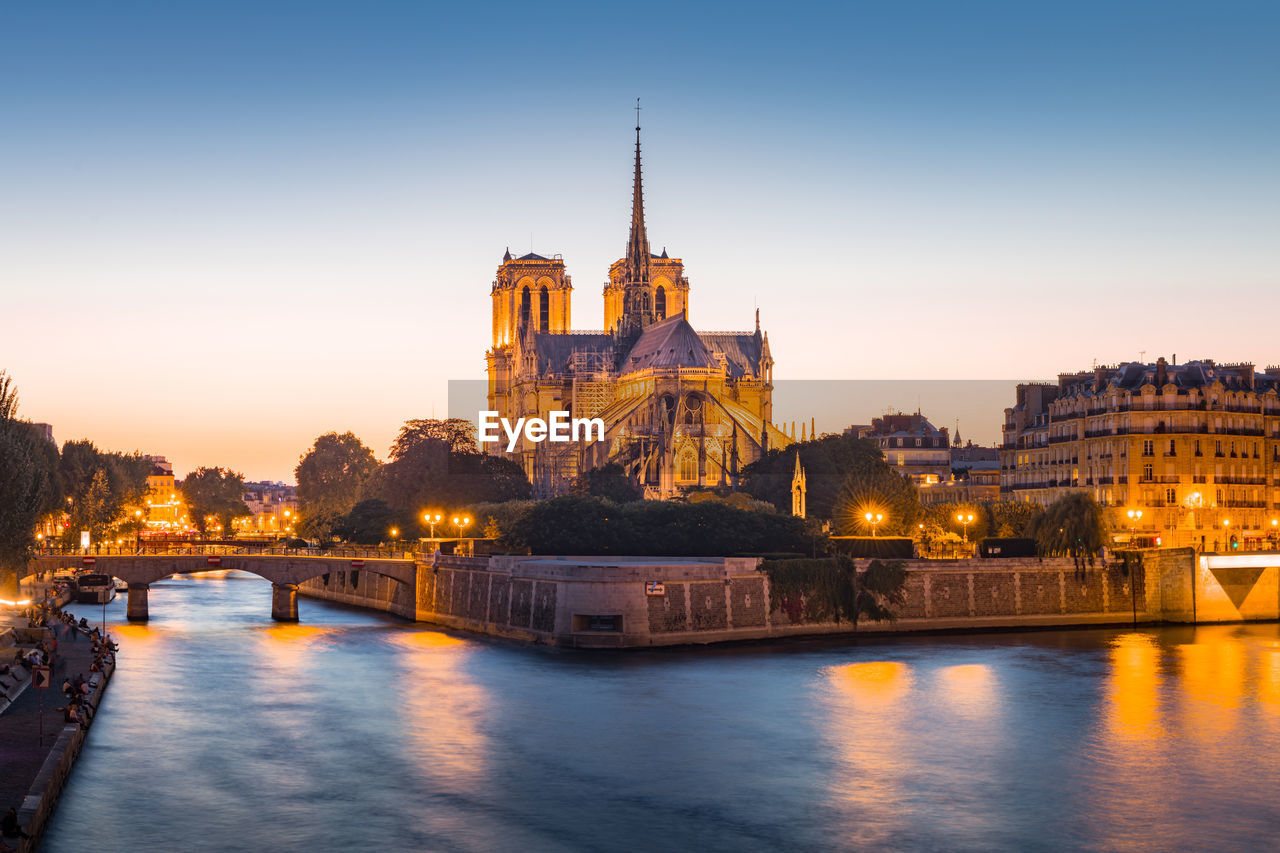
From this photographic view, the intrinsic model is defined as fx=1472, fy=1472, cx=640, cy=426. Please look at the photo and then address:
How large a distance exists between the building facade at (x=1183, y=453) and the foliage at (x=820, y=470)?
48.5 ft

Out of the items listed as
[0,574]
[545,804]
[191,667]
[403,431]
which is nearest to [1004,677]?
[545,804]

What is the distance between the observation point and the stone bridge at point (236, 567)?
6919 centimetres

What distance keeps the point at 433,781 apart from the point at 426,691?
12.6 meters

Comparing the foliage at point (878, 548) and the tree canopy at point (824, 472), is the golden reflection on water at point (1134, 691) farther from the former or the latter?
the tree canopy at point (824, 472)

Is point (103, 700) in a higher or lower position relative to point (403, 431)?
lower

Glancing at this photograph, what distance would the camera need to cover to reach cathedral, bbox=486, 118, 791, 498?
119 m

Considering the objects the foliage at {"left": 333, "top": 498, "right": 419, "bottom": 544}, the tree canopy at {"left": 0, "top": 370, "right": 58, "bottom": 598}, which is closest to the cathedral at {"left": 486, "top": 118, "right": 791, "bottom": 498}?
the foliage at {"left": 333, "top": 498, "right": 419, "bottom": 544}

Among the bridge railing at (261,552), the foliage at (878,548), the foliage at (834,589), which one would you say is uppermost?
the foliage at (878,548)

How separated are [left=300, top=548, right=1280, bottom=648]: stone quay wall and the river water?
6.00 ft

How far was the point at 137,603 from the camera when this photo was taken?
69.9 m

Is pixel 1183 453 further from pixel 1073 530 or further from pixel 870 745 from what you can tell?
pixel 870 745

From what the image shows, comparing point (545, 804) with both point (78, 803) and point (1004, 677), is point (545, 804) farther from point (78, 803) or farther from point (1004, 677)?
point (1004, 677)

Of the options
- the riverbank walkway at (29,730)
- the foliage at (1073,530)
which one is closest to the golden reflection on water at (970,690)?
the foliage at (1073,530)

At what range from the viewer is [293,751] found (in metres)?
38.3
